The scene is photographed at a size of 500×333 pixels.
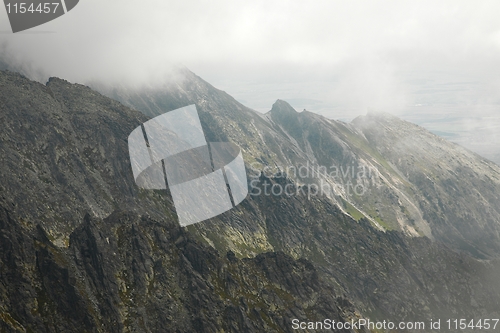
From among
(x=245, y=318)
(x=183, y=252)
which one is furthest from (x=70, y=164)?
(x=245, y=318)

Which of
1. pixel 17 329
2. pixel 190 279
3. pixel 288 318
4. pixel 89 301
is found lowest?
pixel 288 318

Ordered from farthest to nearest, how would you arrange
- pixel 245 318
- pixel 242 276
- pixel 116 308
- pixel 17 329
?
pixel 242 276
pixel 245 318
pixel 116 308
pixel 17 329

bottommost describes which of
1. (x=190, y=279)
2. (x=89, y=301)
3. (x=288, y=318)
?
(x=288, y=318)

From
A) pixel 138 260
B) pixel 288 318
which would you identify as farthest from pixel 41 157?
pixel 288 318

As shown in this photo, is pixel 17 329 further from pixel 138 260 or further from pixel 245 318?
pixel 245 318

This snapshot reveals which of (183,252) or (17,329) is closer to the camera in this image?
(17,329)

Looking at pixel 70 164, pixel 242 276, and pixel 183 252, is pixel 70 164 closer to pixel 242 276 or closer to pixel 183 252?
pixel 183 252

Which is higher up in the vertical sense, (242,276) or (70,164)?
(70,164)

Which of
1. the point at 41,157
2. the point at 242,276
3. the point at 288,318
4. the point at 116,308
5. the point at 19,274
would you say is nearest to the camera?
the point at 19,274

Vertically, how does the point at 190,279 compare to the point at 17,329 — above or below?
below
